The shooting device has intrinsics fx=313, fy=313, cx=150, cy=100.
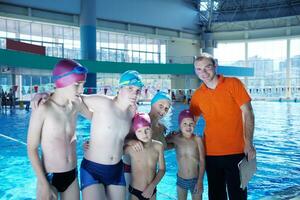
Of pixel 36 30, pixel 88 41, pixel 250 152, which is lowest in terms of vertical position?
pixel 250 152

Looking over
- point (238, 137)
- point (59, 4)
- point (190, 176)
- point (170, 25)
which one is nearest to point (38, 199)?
point (190, 176)

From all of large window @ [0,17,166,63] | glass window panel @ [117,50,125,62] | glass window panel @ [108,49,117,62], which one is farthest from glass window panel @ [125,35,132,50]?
glass window panel @ [108,49,117,62]

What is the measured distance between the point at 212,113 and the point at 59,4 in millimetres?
21466

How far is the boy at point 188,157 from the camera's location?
2.94 meters

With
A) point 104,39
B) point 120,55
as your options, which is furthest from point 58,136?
point 104,39

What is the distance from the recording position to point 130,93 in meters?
2.50

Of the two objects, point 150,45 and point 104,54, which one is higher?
point 150,45

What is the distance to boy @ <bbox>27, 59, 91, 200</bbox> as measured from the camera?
2119mm

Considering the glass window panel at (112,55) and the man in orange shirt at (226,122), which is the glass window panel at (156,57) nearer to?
the glass window panel at (112,55)

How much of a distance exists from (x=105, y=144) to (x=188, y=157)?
0.90 meters

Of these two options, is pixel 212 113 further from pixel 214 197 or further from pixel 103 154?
pixel 103 154

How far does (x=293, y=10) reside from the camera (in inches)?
1073

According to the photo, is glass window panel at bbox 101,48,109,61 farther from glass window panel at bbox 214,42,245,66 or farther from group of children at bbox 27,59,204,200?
group of children at bbox 27,59,204,200

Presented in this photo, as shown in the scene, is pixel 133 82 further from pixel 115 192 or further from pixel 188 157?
pixel 188 157
